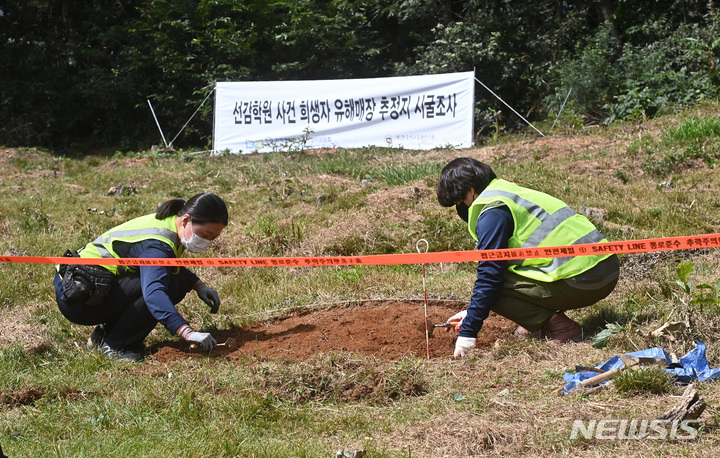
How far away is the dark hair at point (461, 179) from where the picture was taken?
428cm

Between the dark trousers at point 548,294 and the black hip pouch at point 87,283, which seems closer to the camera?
the dark trousers at point 548,294

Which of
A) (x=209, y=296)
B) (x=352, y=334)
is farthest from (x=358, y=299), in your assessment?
(x=209, y=296)

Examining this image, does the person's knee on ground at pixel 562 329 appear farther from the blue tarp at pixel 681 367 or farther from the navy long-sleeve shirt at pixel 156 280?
the navy long-sleeve shirt at pixel 156 280

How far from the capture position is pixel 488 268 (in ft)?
13.9

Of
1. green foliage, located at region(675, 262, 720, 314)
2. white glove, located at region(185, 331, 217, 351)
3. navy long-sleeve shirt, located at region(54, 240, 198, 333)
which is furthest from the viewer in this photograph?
navy long-sleeve shirt, located at region(54, 240, 198, 333)

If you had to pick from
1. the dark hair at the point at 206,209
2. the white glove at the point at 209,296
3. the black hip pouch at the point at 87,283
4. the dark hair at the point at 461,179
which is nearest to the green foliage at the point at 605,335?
the dark hair at the point at 461,179

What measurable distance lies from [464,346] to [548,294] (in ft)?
1.97

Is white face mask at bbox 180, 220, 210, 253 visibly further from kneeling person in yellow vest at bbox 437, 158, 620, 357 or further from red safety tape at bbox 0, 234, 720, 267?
kneeling person in yellow vest at bbox 437, 158, 620, 357

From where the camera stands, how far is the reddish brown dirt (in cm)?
457

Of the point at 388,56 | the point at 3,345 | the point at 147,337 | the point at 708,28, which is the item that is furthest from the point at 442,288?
the point at 388,56

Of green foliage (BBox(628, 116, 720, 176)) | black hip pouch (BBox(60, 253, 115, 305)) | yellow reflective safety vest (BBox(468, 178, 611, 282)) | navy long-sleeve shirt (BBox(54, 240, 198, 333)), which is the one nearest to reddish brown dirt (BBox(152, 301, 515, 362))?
navy long-sleeve shirt (BBox(54, 240, 198, 333))

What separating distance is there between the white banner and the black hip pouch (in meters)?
8.02

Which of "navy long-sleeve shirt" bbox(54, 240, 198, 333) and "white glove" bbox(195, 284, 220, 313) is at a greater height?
"navy long-sleeve shirt" bbox(54, 240, 198, 333)

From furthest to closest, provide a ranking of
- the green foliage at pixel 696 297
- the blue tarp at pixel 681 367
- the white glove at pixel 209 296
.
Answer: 1. the white glove at pixel 209 296
2. the green foliage at pixel 696 297
3. the blue tarp at pixel 681 367
